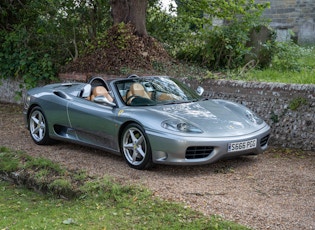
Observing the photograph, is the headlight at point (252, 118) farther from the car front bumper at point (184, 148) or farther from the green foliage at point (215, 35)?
the green foliage at point (215, 35)

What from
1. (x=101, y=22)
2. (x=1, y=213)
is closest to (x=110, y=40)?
(x=101, y=22)

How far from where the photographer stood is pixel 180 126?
629 centimetres

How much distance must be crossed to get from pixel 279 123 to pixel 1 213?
4829mm

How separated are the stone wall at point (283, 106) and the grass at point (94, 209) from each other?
3498mm

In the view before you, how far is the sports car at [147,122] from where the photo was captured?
623 cm

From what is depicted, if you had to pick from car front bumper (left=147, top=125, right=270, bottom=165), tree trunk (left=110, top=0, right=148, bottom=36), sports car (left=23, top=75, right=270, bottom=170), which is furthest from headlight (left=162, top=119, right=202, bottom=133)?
tree trunk (left=110, top=0, right=148, bottom=36)

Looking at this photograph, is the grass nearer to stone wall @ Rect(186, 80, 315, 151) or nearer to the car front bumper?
the car front bumper

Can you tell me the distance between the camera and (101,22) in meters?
13.7

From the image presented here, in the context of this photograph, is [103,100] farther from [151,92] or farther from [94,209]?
[94,209]

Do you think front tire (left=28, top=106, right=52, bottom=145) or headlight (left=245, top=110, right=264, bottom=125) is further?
front tire (left=28, top=106, right=52, bottom=145)

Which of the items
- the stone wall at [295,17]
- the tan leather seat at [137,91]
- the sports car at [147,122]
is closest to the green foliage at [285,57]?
the sports car at [147,122]

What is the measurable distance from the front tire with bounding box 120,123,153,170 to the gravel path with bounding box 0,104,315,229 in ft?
0.40

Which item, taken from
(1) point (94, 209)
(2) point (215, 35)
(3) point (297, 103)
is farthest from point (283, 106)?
(1) point (94, 209)

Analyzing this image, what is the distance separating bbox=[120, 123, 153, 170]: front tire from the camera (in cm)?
641
